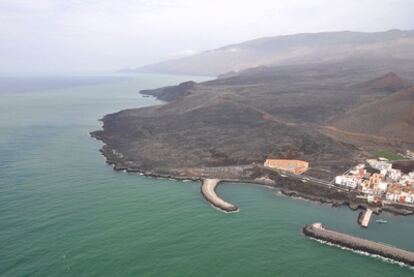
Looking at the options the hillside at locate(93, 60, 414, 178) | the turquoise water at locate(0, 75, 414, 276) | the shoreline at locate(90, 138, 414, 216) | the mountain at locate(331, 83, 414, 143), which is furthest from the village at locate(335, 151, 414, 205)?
the mountain at locate(331, 83, 414, 143)

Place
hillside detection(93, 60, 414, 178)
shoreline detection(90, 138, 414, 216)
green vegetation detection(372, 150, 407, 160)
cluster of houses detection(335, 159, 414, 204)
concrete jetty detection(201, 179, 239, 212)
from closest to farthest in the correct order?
concrete jetty detection(201, 179, 239, 212) → shoreline detection(90, 138, 414, 216) → cluster of houses detection(335, 159, 414, 204) → green vegetation detection(372, 150, 407, 160) → hillside detection(93, 60, 414, 178)

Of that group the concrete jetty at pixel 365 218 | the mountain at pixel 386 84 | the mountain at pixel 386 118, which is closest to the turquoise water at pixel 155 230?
the concrete jetty at pixel 365 218

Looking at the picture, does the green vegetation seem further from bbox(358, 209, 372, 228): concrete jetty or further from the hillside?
bbox(358, 209, 372, 228): concrete jetty

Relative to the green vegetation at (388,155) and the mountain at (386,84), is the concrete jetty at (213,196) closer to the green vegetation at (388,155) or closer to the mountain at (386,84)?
the green vegetation at (388,155)

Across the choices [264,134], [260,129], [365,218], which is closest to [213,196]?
[365,218]

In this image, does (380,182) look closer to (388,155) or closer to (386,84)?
(388,155)
